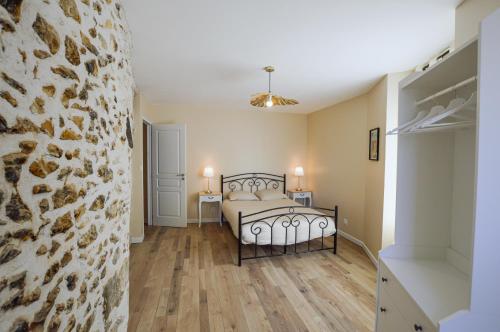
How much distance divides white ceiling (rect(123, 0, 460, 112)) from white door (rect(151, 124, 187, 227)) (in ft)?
4.09

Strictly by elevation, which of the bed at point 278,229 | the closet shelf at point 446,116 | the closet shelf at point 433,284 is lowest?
the bed at point 278,229

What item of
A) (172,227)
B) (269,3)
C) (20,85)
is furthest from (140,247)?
(269,3)

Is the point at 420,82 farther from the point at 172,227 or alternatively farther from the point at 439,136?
the point at 172,227

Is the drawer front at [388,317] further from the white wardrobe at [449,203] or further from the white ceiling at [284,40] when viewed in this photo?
the white ceiling at [284,40]

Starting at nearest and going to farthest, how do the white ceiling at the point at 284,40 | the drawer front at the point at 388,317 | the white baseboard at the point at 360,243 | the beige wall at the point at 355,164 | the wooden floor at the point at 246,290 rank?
the drawer front at the point at 388,317
the white ceiling at the point at 284,40
the wooden floor at the point at 246,290
the beige wall at the point at 355,164
the white baseboard at the point at 360,243

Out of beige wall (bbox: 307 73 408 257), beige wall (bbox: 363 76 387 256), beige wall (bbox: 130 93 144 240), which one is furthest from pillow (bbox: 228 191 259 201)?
beige wall (bbox: 363 76 387 256)

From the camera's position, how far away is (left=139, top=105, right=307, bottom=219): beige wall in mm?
4832

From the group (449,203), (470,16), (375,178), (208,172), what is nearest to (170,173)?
(208,172)

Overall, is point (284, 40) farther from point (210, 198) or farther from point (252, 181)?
point (252, 181)

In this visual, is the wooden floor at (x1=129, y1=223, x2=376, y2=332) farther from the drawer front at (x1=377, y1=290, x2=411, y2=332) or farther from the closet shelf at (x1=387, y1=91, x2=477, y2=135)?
the closet shelf at (x1=387, y1=91, x2=477, y2=135)

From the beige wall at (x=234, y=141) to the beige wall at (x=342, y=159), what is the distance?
496 mm

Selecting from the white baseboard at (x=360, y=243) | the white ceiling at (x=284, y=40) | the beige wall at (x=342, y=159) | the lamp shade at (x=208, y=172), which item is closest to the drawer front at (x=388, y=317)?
the white baseboard at (x=360, y=243)

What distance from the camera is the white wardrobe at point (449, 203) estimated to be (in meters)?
0.84

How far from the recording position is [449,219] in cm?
143
